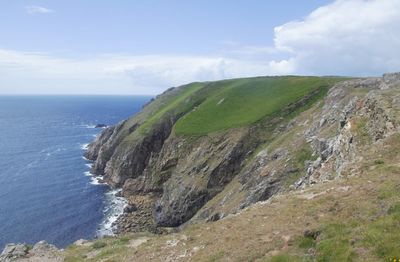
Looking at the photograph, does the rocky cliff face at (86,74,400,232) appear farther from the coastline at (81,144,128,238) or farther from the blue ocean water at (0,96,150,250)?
the blue ocean water at (0,96,150,250)

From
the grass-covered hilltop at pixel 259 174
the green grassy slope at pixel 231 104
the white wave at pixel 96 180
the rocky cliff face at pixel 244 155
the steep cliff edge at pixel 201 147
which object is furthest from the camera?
the white wave at pixel 96 180

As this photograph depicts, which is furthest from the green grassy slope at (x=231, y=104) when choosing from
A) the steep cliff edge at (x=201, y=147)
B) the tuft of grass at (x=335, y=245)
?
the tuft of grass at (x=335, y=245)

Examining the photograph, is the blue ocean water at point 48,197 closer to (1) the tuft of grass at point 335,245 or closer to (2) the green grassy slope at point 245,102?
(2) the green grassy slope at point 245,102

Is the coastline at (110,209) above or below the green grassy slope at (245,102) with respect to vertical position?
below

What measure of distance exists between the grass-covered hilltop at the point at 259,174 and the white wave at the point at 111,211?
2.11 meters

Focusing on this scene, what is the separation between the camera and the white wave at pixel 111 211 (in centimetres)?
7733

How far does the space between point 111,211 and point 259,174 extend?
129 ft

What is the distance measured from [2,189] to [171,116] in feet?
165

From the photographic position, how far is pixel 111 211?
87.6 meters

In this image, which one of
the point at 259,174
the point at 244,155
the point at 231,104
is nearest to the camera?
the point at 259,174

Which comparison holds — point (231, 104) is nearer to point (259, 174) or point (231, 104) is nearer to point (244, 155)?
point (244, 155)

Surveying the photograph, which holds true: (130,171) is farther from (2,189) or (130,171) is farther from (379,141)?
(379,141)

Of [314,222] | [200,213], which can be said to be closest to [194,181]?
[200,213]

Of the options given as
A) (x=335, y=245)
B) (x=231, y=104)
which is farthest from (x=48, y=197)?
(x=335, y=245)
